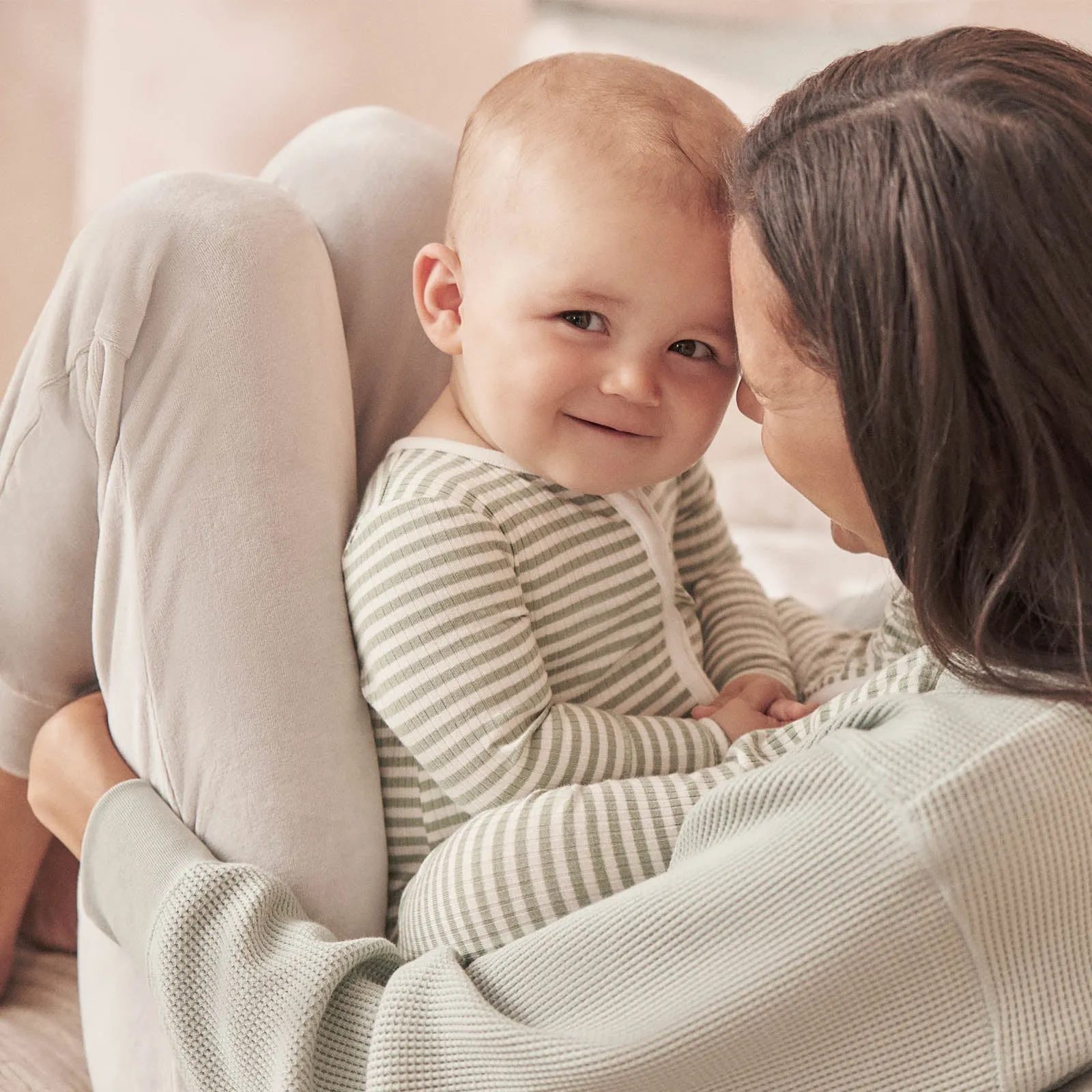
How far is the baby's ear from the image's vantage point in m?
0.92

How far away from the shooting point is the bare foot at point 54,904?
116cm

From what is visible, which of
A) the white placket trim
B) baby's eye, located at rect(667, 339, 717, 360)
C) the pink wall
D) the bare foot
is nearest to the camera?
baby's eye, located at rect(667, 339, 717, 360)

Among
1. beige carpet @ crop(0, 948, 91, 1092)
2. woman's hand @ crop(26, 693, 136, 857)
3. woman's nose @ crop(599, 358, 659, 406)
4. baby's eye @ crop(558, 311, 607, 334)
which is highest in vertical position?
baby's eye @ crop(558, 311, 607, 334)

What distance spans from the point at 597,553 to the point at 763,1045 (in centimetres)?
40

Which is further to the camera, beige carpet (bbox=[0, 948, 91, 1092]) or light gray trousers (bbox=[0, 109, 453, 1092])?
beige carpet (bbox=[0, 948, 91, 1092])

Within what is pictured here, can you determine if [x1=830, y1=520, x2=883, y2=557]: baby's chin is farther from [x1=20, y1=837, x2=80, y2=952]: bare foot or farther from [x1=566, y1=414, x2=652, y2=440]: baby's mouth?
[x1=20, y1=837, x2=80, y2=952]: bare foot

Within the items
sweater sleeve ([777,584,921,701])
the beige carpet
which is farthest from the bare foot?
sweater sleeve ([777,584,921,701])

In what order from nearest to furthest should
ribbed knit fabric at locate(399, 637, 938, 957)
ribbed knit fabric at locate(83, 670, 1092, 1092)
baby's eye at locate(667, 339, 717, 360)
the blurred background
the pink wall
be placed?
ribbed knit fabric at locate(83, 670, 1092, 1092), ribbed knit fabric at locate(399, 637, 938, 957), baby's eye at locate(667, 339, 717, 360), the blurred background, the pink wall

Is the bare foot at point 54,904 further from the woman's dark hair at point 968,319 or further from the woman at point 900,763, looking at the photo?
the woman's dark hair at point 968,319

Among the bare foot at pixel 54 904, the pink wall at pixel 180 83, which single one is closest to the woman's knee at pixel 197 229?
the bare foot at pixel 54 904

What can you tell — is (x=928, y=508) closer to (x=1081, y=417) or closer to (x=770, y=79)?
(x=1081, y=417)

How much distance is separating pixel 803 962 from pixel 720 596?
517mm

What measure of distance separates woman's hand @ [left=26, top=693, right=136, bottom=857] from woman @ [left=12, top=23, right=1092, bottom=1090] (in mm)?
220

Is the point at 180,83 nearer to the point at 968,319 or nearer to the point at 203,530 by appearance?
the point at 203,530
